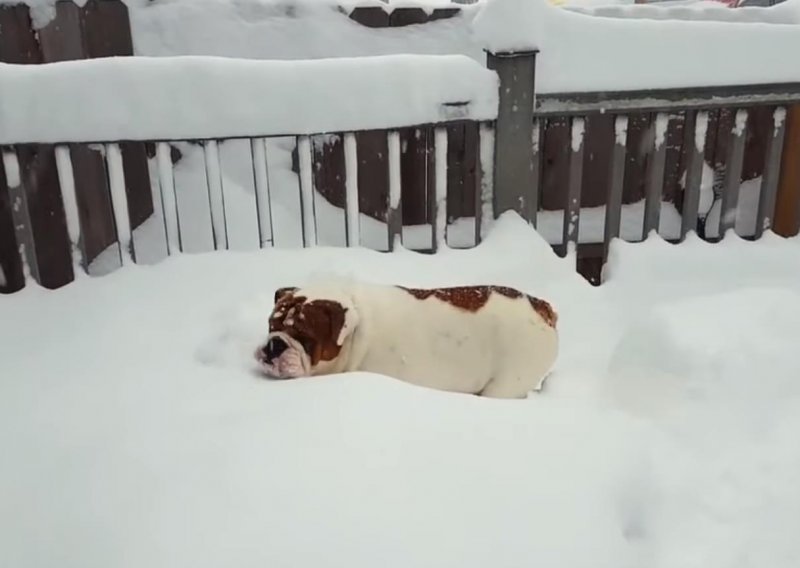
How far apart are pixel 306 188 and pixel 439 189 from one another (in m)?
0.61

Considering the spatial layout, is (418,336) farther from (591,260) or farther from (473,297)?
(591,260)

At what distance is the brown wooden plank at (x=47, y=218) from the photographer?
354cm

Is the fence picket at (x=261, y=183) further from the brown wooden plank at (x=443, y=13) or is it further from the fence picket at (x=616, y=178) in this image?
the brown wooden plank at (x=443, y=13)

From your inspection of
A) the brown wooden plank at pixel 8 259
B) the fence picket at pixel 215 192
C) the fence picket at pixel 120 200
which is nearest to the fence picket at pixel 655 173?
the fence picket at pixel 215 192

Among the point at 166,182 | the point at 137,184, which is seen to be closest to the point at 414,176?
the point at 137,184

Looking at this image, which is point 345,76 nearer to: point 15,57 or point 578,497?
point 15,57

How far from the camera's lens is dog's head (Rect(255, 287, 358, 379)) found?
2172 millimetres

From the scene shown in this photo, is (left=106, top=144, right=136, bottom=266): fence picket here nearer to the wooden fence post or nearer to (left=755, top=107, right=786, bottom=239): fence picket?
the wooden fence post

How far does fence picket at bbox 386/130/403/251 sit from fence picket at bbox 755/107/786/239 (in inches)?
73.4

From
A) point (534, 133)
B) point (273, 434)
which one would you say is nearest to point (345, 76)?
point (534, 133)

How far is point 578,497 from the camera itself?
5.33 ft

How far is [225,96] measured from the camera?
3.20m

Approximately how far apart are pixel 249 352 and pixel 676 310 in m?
1.39

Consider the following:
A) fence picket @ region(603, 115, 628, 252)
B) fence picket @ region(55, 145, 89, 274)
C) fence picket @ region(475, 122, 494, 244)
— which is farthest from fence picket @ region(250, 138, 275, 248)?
fence picket @ region(603, 115, 628, 252)
